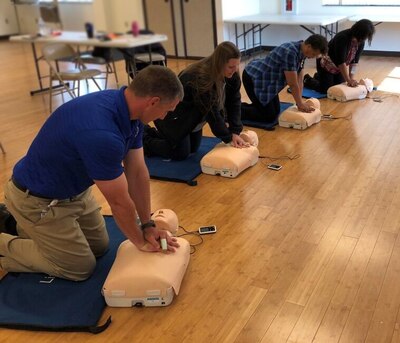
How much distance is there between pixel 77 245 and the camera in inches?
74.7

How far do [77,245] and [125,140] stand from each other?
536mm

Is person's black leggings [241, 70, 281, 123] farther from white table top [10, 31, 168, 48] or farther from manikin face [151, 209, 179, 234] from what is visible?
manikin face [151, 209, 179, 234]

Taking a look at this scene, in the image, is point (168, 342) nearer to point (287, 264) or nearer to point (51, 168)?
point (287, 264)

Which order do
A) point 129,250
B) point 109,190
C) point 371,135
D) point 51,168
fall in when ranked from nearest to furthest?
point 109,190 < point 51,168 < point 129,250 < point 371,135

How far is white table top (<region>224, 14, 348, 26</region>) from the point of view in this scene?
18.5 feet

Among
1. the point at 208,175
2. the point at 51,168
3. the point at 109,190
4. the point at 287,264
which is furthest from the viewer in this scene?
the point at 208,175

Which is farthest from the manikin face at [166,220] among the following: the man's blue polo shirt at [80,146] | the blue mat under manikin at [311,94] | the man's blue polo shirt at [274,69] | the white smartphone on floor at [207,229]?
the blue mat under manikin at [311,94]

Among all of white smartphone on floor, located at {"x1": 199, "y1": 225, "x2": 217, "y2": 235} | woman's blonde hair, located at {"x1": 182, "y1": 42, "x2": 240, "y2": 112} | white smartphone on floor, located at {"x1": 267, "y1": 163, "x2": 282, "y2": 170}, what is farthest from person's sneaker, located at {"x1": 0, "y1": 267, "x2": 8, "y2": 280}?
white smartphone on floor, located at {"x1": 267, "y1": 163, "x2": 282, "y2": 170}

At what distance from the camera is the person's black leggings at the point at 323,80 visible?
15.0 ft

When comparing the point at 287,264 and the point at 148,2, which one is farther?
the point at 148,2

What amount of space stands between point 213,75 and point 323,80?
90.7 inches

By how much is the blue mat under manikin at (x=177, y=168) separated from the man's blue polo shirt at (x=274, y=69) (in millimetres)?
763

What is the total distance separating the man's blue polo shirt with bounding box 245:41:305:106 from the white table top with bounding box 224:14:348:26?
2205mm

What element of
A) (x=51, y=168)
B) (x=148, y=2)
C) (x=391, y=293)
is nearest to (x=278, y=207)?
(x=391, y=293)
